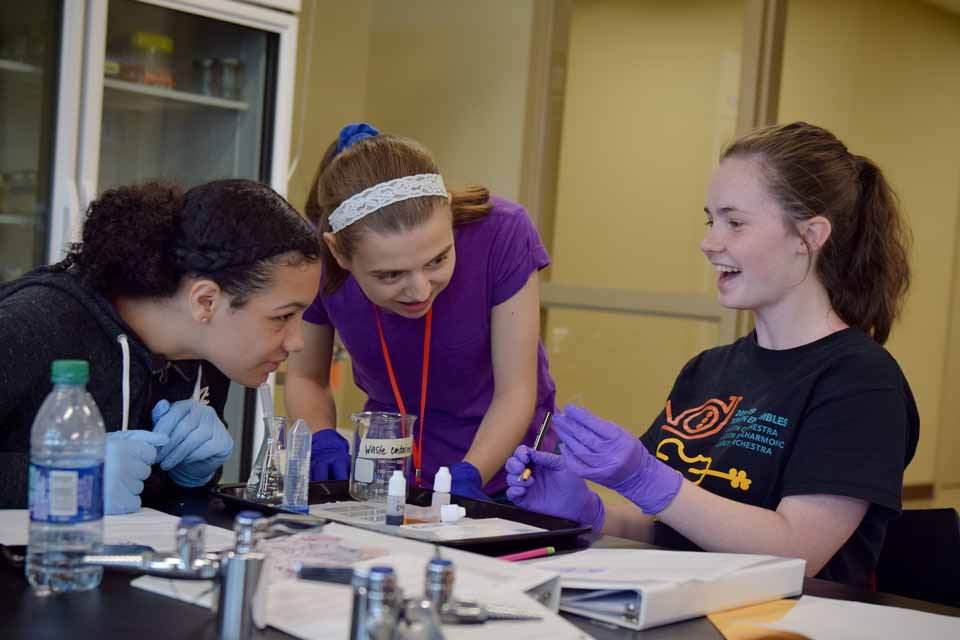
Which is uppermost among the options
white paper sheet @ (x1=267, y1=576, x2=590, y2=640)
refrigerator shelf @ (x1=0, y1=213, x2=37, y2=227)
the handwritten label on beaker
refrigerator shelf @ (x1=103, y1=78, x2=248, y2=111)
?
refrigerator shelf @ (x1=103, y1=78, x2=248, y2=111)

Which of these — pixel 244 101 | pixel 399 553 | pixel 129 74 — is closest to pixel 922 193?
pixel 244 101

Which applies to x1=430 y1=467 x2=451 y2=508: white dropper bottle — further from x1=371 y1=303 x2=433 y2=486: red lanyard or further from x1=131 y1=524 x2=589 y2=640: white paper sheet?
x1=371 y1=303 x2=433 y2=486: red lanyard

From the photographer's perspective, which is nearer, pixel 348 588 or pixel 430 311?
pixel 348 588

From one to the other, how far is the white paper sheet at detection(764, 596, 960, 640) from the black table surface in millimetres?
90

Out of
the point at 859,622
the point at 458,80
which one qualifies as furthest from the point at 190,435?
the point at 458,80

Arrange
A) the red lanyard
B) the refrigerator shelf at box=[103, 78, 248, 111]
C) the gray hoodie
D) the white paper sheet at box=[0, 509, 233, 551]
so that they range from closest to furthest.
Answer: the white paper sheet at box=[0, 509, 233, 551] → the gray hoodie → the red lanyard → the refrigerator shelf at box=[103, 78, 248, 111]

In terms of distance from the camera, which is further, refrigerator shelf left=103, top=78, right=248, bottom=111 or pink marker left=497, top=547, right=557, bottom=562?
refrigerator shelf left=103, top=78, right=248, bottom=111

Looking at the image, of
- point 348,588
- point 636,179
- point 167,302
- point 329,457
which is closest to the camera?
point 348,588

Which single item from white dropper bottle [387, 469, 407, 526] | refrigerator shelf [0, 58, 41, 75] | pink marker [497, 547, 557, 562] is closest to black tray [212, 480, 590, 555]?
pink marker [497, 547, 557, 562]

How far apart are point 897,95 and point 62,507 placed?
382cm

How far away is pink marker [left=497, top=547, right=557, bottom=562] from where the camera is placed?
1.13 meters

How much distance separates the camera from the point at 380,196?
168 centimetres

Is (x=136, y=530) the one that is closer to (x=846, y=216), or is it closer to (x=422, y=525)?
(x=422, y=525)

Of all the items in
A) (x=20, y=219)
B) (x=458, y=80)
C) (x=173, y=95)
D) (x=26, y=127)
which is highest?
(x=458, y=80)
